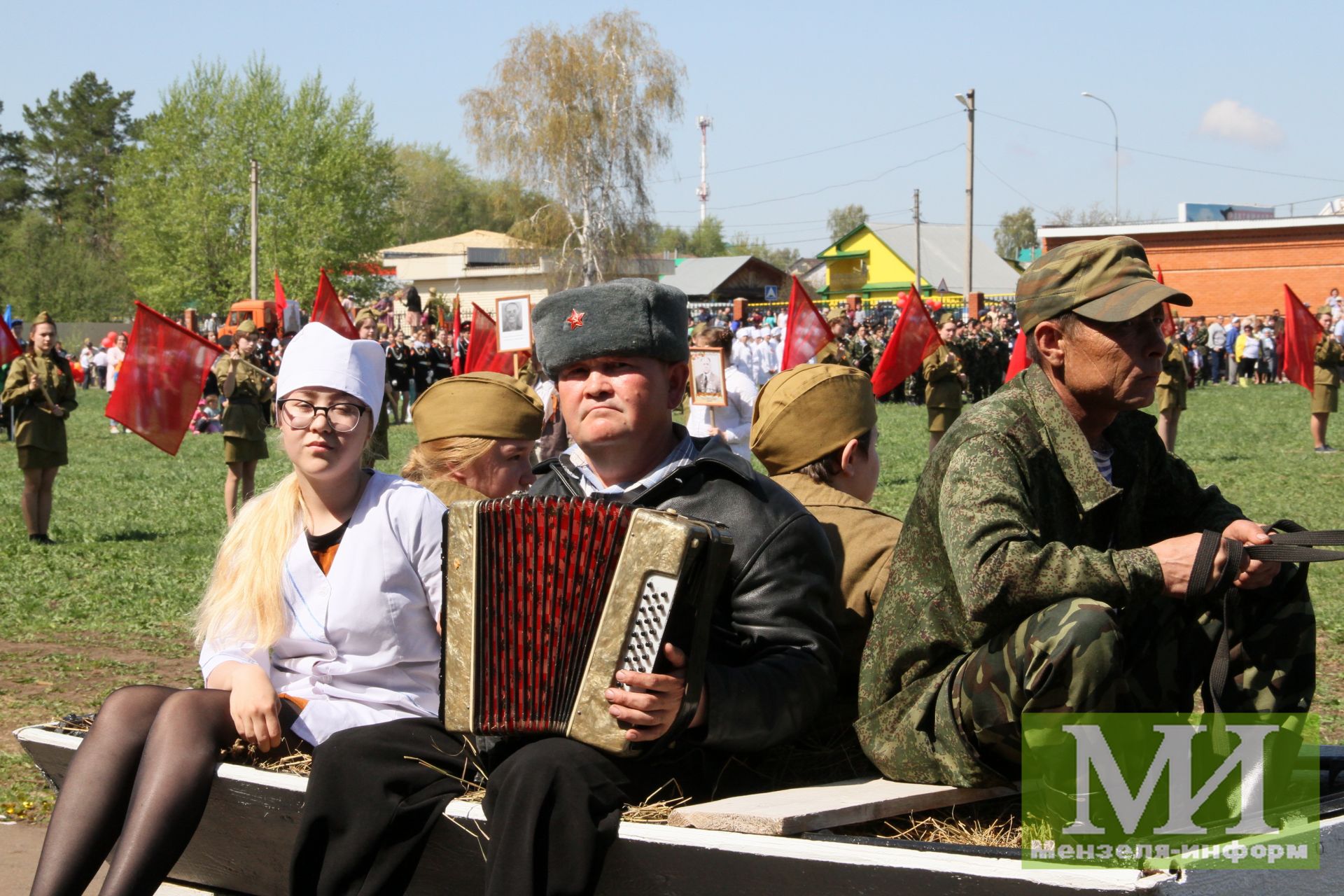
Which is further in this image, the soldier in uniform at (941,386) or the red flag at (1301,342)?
the red flag at (1301,342)

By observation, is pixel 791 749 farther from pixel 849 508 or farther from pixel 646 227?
pixel 646 227

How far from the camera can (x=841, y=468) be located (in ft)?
15.0

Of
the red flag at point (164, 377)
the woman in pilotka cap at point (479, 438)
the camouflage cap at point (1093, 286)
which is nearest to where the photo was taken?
the camouflage cap at point (1093, 286)

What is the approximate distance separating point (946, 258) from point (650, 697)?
80.3m

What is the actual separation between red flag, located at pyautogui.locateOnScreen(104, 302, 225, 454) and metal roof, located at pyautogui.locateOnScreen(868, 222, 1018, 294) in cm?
6603

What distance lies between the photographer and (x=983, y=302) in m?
43.4

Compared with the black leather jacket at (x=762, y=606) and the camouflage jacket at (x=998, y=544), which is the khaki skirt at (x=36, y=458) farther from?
the camouflage jacket at (x=998, y=544)

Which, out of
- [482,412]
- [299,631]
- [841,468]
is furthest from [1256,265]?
[299,631]

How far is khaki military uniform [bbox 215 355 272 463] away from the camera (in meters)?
13.5

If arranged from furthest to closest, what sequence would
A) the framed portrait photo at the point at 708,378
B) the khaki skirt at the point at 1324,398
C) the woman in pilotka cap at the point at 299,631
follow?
the khaki skirt at the point at 1324,398 → the framed portrait photo at the point at 708,378 → the woman in pilotka cap at the point at 299,631

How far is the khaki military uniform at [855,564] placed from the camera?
4.08 metres

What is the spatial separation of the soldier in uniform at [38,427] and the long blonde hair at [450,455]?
8.51 meters

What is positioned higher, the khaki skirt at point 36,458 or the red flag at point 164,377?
the red flag at point 164,377

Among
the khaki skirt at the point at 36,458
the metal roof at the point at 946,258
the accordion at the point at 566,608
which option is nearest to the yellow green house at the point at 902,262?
the metal roof at the point at 946,258
